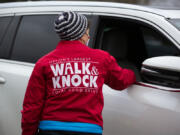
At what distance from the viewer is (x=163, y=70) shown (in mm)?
2455

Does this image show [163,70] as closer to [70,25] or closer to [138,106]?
A: [138,106]

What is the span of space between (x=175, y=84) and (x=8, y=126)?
148 cm

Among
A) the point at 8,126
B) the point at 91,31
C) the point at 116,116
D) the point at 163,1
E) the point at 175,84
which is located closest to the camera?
the point at 175,84

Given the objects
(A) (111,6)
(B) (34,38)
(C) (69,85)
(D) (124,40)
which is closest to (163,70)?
(C) (69,85)

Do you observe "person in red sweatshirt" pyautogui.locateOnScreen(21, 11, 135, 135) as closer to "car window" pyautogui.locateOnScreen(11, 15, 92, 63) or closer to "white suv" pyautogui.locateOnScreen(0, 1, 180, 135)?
"white suv" pyautogui.locateOnScreen(0, 1, 180, 135)

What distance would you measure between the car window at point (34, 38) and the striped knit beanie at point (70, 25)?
93 centimetres

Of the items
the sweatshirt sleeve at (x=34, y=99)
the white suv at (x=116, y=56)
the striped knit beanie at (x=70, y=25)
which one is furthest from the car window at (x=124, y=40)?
the sweatshirt sleeve at (x=34, y=99)

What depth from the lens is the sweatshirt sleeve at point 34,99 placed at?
2.24 metres

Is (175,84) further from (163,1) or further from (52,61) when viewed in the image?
(163,1)

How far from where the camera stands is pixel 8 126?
3.20 meters

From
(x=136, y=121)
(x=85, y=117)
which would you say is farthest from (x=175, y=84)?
(x=85, y=117)

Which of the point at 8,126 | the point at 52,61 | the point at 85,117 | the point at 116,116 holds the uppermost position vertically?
the point at 52,61

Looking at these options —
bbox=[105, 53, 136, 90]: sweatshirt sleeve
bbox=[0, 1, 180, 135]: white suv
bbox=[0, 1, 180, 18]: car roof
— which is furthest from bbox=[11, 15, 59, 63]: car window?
bbox=[105, 53, 136, 90]: sweatshirt sleeve

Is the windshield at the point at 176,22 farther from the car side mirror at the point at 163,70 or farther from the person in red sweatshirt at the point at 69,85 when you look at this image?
the person in red sweatshirt at the point at 69,85
